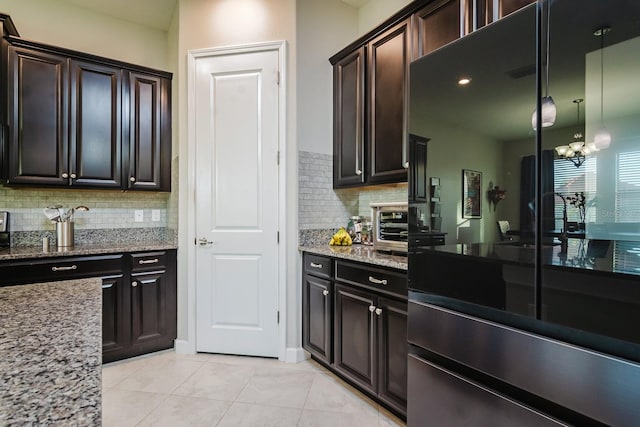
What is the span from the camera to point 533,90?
107 cm

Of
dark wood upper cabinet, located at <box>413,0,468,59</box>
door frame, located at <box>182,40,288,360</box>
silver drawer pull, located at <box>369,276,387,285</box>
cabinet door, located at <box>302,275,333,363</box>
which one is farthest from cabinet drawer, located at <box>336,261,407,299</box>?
dark wood upper cabinet, located at <box>413,0,468,59</box>

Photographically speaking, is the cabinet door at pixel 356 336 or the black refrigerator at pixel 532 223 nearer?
the black refrigerator at pixel 532 223

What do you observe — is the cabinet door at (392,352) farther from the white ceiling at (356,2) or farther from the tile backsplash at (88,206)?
the white ceiling at (356,2)

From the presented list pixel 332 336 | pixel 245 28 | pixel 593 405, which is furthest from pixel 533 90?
pixel 245 28

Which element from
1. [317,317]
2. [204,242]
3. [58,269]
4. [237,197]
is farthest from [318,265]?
[58,269]

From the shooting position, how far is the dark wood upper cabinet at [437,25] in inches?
71.7

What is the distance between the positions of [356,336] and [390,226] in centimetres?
75

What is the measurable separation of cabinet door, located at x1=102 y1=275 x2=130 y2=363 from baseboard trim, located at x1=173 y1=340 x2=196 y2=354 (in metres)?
0.39

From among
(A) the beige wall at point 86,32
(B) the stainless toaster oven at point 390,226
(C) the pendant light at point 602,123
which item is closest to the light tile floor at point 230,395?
(B) the stainless toaster oven at point 390,226

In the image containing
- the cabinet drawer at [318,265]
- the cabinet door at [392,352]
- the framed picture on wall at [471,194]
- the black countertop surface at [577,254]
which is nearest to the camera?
the black countertop surface at [577,254]

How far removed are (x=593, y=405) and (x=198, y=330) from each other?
2.67 metres

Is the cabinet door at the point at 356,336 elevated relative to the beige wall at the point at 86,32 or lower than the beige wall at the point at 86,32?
lower

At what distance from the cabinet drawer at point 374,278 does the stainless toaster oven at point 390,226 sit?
27cm

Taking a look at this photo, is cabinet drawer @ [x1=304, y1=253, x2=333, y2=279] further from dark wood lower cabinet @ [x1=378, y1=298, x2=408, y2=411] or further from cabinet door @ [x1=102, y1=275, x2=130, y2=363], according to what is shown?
cabinet door @ [x1=102, y1=275, x2=130, y2=363]
